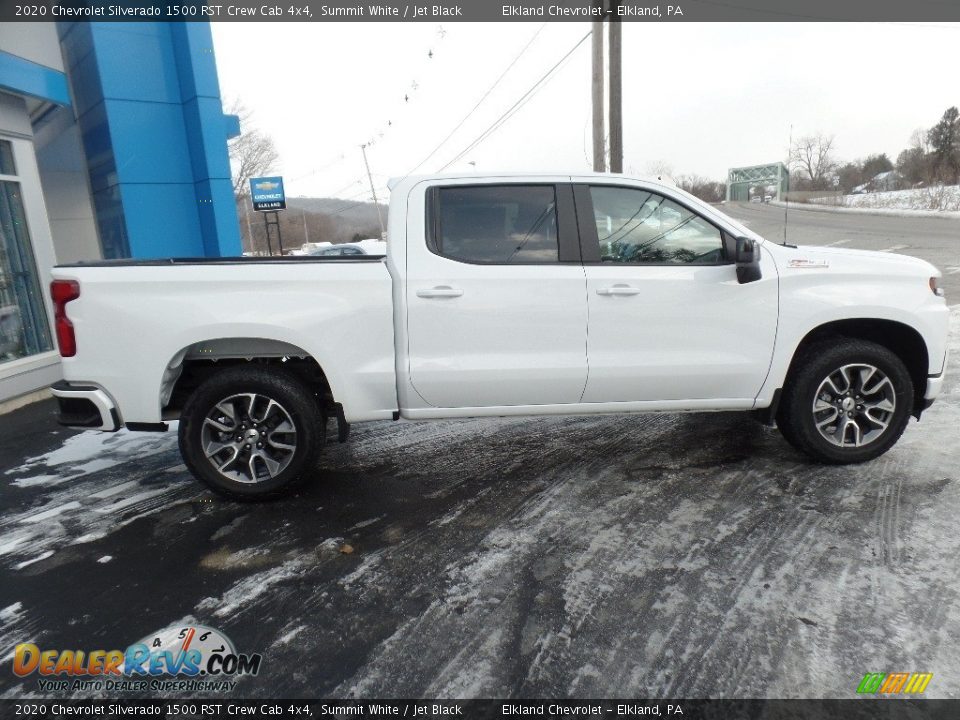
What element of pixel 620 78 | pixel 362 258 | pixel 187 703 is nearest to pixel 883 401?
pixel 362 258

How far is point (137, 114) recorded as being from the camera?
10.5 metres

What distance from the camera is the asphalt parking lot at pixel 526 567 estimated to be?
7.57ft

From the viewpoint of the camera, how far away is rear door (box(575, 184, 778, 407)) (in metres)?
3.77

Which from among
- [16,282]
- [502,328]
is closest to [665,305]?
[502,328]

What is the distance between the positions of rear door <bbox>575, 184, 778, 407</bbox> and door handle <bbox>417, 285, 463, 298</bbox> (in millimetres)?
826

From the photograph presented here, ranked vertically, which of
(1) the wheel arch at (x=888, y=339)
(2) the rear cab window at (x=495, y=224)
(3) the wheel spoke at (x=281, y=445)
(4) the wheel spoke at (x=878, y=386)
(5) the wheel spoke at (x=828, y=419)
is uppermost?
(2) the rear cab window at (x=495, y=224)

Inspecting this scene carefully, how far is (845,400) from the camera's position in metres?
3.96

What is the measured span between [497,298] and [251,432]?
1.77m

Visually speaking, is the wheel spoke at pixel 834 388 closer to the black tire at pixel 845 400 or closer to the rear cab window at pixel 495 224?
the black tire at pixel 845 400

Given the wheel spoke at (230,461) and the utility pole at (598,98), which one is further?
the utility pole at (598,98)

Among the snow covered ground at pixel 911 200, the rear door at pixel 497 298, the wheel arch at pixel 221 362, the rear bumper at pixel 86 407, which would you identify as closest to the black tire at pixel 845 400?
the rear door at pixel 497 298

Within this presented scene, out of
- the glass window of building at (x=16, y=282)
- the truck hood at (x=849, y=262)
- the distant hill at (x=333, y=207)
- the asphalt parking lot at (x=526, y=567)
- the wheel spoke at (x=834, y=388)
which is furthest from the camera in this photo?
the distant hill at (x=333, y=207)

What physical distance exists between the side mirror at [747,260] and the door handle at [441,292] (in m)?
1.72

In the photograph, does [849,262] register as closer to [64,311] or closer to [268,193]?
[64,311]
